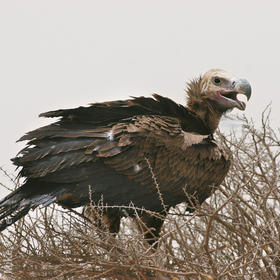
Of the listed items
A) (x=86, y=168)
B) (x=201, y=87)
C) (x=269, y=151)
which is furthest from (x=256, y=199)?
(x=86, y=168)

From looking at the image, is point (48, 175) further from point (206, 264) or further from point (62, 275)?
point (206, 264)

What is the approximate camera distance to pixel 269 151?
8125 mm

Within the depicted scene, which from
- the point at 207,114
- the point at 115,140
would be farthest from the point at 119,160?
the point at 207,114

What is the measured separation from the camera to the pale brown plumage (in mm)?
6516

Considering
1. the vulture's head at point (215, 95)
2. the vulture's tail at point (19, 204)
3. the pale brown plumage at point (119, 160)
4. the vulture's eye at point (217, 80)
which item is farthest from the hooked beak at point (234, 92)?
the vulture's tail at point (19, 204)

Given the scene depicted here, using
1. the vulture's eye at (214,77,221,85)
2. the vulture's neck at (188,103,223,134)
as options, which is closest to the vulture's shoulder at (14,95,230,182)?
the vulture's neck at (188,103,223,134)

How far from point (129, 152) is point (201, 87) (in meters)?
1.68

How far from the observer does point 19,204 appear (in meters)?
6.39

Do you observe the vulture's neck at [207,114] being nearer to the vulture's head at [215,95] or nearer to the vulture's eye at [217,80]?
the vulture's head at [215,95]

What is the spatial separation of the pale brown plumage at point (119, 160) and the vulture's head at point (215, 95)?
1.39ft

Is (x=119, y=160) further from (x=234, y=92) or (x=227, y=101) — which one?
(x=234, y=92)

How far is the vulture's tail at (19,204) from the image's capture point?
636cm

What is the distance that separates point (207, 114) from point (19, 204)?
9.01 ft

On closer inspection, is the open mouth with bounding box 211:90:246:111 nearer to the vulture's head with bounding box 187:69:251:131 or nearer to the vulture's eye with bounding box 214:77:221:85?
the vulture's head with bounding box 187:69:251:131
